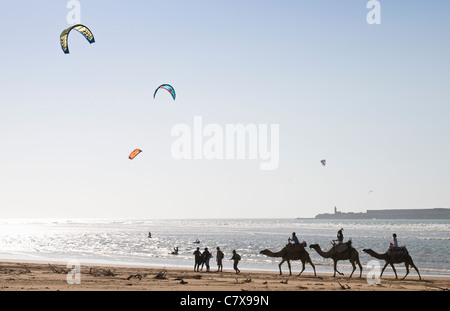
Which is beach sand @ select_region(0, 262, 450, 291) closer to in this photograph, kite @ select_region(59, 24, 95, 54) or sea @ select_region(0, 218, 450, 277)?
sea @ select_region(0, 218, 450, 277)

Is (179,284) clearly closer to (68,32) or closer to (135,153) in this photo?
(135,153)

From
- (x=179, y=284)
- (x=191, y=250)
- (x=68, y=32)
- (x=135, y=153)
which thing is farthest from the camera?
(x=191, y=250)

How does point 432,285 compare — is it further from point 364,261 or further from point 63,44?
point 63,44

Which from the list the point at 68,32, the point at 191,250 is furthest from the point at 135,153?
the point at 191,250

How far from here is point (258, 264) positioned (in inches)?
1270

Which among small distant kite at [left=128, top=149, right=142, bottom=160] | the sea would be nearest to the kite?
A: small distant kite at [left=128, top=149, right=142, bottom=160]

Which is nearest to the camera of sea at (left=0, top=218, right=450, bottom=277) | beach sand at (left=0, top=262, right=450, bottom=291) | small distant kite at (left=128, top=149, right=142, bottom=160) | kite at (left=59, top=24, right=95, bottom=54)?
beach sand at (left=0, top=262, right=450, bottom=291)

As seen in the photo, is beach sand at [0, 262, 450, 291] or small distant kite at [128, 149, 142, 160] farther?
small distant kite at [128, 149, 142, 160]

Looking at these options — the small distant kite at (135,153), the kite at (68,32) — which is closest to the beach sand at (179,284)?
the small distant kite at (135,153)

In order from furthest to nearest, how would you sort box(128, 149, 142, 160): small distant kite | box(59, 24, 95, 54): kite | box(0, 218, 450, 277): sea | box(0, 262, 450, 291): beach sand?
box(0, 218, 450, 277): sea < box(128, 149, 142, 160): small distant kite < box(59, 24, 95, 54): kite < box(0, 262, 450, 291): beach sand

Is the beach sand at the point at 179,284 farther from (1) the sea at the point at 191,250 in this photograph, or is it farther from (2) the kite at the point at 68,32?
(2) the kite at the point at 68,32

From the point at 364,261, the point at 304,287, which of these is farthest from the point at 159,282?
the point at 364,261
